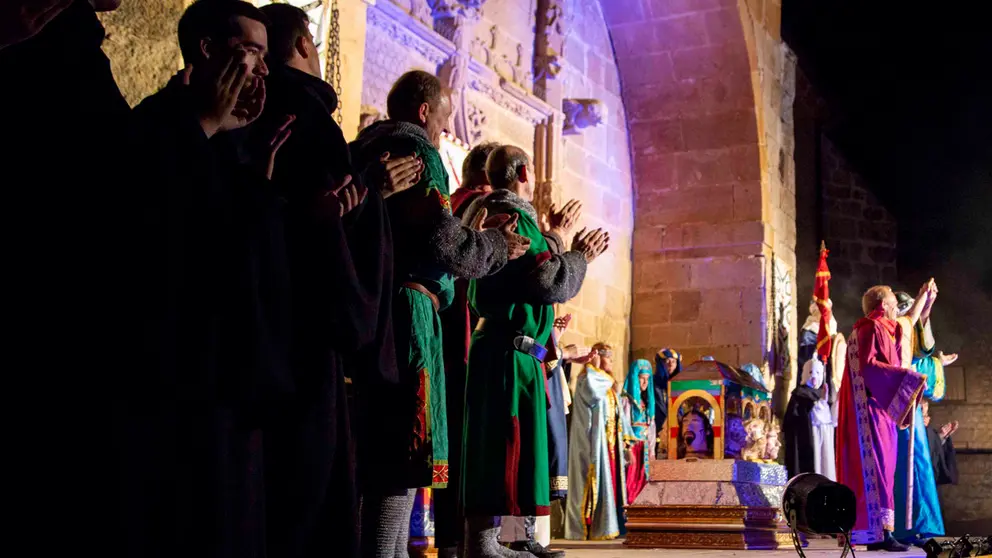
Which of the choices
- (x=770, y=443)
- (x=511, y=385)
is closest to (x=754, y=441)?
(x=770, y=443)

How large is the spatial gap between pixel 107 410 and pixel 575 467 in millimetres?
7614

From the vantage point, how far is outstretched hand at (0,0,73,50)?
1559mm

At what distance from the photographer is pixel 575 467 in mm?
9148

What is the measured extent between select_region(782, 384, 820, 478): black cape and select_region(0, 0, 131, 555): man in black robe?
31.9 feet

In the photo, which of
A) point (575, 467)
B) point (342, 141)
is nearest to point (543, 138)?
point (575, 467)

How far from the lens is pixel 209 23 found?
2.38 m

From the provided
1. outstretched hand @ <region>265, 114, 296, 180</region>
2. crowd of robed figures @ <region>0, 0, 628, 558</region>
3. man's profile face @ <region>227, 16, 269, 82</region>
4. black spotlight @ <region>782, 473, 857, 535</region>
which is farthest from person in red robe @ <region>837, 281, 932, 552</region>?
man's profile face @ <region>227, 16, 269, 82</region>

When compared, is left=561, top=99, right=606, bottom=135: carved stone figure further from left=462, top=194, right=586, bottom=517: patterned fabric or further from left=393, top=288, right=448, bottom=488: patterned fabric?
left=393, top=288, right=448, bottom=488: patterned fabric

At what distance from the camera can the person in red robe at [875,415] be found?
6.66 metres

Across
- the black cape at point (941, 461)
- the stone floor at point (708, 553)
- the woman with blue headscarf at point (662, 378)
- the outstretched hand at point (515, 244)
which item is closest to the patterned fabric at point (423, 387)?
the outstretched hand at point (515, 244)

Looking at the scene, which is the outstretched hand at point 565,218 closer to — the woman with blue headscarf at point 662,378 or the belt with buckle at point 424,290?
the belt with buckle at point 424,290

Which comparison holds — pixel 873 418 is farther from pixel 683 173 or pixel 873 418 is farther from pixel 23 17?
pixel 23 17

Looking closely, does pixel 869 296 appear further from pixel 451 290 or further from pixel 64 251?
pixel 64 251

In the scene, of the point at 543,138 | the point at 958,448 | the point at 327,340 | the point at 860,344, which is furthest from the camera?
the point at 958,448
